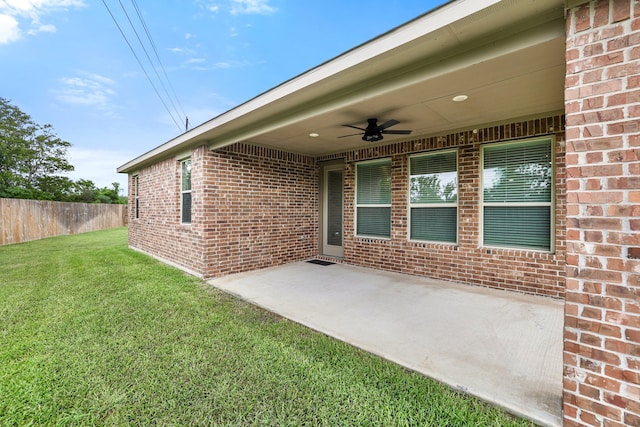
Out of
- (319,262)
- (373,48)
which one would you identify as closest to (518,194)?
(373,48)

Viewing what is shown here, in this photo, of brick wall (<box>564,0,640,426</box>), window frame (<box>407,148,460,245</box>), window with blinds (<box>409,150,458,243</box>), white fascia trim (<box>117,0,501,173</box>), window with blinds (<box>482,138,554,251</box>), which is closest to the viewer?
brick wall (<box>564,0,640,426</box>)

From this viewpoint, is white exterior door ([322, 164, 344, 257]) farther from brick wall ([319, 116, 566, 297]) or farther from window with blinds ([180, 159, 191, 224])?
window with blinds ([180, 159, 191, 224])

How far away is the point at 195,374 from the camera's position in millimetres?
2129

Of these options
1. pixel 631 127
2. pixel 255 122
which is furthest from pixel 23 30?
pixel 631 127

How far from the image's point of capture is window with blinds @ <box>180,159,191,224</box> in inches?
238

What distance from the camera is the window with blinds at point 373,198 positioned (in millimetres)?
5809

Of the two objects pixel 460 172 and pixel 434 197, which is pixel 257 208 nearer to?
pixel 434 197

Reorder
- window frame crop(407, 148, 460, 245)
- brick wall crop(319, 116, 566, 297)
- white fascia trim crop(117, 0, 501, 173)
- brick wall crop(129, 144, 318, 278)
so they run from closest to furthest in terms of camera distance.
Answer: white fascia trim crop(117, 0, 501, 173), brick wall crop(319, 116, 566, 297), window frame crop(407, 148, 460, 245), brick wall crop(129, 144, 318, 278)

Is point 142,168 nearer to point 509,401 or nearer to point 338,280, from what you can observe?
point 338,280

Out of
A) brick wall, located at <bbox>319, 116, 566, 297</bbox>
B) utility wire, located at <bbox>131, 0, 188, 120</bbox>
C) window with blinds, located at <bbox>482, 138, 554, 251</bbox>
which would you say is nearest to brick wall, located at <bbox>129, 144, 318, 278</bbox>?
brick wall, located at <bbox>319, 116, 566, 297</bbox>

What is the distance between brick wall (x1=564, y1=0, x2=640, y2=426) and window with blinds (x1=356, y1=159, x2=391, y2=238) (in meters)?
4.19

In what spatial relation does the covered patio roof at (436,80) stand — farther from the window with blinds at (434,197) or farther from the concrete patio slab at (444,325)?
the concrete patio slab at (444,325)

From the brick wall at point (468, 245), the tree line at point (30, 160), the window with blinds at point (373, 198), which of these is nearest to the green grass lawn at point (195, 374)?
the brick wall at point (468, 245)

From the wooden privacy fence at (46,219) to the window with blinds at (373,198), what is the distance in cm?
1344
